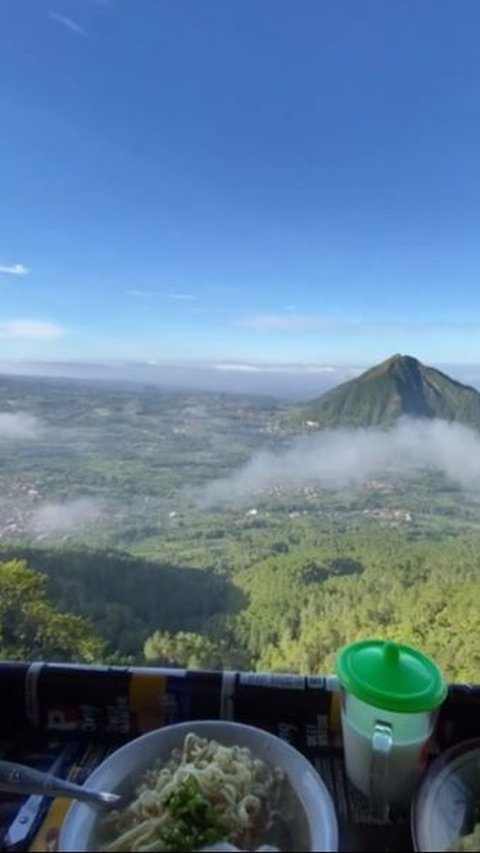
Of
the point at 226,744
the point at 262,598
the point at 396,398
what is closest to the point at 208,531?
the point at 262,598

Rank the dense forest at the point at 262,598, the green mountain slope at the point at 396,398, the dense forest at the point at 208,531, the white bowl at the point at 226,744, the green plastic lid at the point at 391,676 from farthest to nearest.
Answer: the green mountain slope at the point at 396,398 → the dense forest at the point at 208,531 → the dense forest at the point at 262,598 → the green plastic lid at the point at 391,676 → the white bowl at the point at 226,744

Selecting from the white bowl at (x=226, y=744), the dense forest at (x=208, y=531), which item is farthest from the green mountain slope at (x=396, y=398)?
the white bowl at (x=226, y=744)

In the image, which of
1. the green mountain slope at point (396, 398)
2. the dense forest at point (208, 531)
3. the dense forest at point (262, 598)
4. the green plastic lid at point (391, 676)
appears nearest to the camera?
the green plastic lid at point (391, 676)

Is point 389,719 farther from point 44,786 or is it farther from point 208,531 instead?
point 208,531

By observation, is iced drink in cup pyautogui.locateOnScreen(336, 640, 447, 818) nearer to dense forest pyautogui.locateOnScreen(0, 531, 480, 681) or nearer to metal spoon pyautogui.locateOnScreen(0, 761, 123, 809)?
metal spoon pyautogui.locateOnScreen(0, 761, 123, 809)

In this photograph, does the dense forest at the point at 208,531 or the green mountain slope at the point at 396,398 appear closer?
the dense forest at the point at 208,531

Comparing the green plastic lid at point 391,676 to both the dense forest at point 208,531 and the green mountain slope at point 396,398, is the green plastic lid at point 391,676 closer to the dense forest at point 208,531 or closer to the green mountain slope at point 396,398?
the dense forest at point 208,531
